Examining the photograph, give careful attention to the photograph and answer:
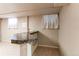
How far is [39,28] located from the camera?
3178mm

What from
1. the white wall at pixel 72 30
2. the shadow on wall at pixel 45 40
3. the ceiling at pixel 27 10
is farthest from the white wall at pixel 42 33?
the white wall at pixel 72 30

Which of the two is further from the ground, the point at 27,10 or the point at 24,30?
the point at 27,10

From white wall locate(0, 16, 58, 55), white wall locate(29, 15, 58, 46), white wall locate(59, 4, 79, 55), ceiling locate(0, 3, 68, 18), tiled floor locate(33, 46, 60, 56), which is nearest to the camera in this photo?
white wall locate(59, 4, 79, 55)

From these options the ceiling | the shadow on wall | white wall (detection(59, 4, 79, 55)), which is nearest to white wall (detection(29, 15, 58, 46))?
the shadow on wall

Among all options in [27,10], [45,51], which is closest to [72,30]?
[27,10]

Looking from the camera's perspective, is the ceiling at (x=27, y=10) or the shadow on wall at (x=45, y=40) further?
the shadow on wall at (x=45, y=40)

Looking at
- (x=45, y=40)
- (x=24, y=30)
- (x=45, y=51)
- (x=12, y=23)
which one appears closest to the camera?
(x=12, y=23)

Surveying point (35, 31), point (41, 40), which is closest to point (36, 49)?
point (41, 40)

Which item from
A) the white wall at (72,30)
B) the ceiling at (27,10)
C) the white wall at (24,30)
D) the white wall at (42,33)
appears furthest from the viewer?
the white wall at (42,33)

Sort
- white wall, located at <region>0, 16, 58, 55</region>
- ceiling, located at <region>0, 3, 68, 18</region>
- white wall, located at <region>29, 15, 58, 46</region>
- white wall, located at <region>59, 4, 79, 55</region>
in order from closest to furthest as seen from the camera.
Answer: white wall, located at <region>59, 4, 79, 55</region>, white wall, located at <region>0, 16, 58, 55</region>, ceiling, located at <region>0, 3, 68, 18</region>, white wall, located at <region>29, 15, 58, 46</region>

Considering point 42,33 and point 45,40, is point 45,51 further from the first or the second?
point 42,33

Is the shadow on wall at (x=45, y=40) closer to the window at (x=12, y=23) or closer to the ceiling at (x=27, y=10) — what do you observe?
the ceiling at (x=27, y=10)

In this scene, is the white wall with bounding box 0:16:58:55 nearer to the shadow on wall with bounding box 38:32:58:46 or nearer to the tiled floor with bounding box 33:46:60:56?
the shadow on wall with bounding box 38:32:58:46

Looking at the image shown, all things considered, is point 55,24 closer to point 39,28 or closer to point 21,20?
point 39,28
